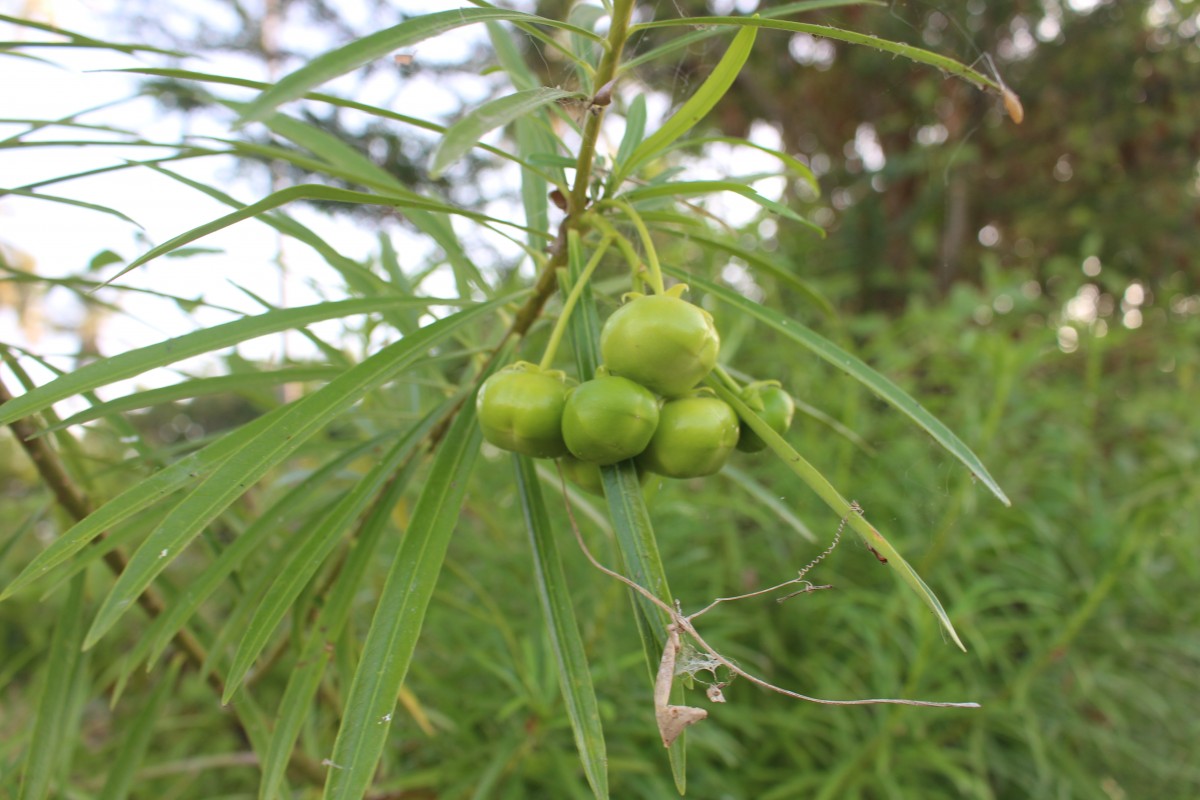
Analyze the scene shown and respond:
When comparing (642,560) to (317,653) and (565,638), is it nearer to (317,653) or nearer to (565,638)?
(565,638)

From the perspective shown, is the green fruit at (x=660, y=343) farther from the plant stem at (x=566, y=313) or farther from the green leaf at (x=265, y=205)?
the green leaf at (x=265, y=205)

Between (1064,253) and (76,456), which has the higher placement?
(1064,253)

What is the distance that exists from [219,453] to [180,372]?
50 centimetres

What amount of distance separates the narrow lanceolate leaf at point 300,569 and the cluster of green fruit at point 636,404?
Answer: 166mm

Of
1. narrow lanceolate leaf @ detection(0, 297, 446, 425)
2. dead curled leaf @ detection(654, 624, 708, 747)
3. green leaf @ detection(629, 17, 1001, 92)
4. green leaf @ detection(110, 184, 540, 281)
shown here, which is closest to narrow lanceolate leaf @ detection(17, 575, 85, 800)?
narrow lanceolate leaf @ detection(0, 297, 446, 425)

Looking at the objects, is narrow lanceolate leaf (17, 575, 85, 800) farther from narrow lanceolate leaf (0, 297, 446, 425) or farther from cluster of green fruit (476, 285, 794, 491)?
cluster of green fruit (476, 285, 794, 491)

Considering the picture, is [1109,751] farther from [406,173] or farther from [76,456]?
[406,173]

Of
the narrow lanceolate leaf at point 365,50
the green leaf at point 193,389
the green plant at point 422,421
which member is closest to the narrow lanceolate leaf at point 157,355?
the green plant at point 422,421

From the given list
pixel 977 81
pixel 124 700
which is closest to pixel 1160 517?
pixel 977 81

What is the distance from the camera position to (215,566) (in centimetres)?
65

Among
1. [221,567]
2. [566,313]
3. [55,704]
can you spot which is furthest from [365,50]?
[55,704]

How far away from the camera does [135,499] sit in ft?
1.73

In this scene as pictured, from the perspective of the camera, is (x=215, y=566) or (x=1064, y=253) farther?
(x=1064, y=253)

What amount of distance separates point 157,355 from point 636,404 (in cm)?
36
